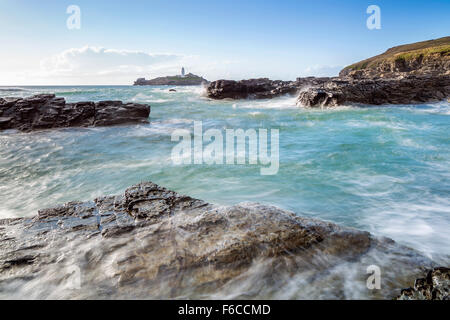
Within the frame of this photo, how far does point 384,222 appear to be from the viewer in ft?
13.4

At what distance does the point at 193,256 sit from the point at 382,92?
25.4m

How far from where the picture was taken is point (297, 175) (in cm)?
648

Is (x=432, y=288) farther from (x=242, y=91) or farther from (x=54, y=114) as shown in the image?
(x=242, y=91)

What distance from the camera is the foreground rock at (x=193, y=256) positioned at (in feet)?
7.41

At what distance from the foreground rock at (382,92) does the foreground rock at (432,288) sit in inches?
804

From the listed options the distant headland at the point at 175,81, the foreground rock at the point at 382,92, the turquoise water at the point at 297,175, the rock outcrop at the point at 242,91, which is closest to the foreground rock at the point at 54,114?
the turquoise water at the point at 297,175

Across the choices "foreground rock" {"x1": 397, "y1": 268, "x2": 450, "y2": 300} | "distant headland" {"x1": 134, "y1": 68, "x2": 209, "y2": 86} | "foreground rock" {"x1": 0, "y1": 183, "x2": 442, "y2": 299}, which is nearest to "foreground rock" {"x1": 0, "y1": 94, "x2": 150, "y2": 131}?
"foreground rock" {"x1": 0, "y1": 183, "x2": 442, "y2": 299}

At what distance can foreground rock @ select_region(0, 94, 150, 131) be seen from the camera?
521 inches

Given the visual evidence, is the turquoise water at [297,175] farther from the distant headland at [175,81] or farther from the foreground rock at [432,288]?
the distant headland at [175,81]

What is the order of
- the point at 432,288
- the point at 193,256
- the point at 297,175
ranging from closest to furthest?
the point at 432,288 < the point at 193,256 < the point at 297,175

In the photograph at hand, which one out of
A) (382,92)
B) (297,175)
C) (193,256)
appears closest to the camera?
(193,256)

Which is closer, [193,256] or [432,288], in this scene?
[432,288]

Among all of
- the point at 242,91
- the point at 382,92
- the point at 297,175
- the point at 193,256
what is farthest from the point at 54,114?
the point at 242,91
